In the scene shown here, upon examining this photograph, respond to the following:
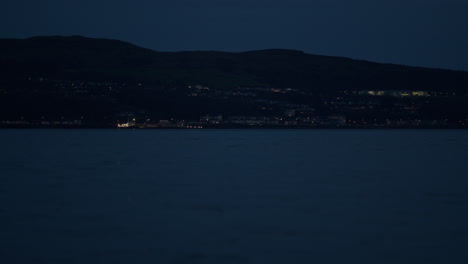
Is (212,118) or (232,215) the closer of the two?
(232,215)

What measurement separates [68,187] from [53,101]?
150891 mm

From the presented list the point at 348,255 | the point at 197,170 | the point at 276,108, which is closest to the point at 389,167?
the point at 197,170

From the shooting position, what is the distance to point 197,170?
4034 cm

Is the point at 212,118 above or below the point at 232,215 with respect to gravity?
below

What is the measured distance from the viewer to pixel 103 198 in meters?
26.5

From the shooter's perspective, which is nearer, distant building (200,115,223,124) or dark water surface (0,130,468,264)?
dark water surface (0,130,468,264)

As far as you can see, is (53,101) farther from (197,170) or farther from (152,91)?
(197,170)

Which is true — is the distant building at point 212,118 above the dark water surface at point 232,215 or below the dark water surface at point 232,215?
below

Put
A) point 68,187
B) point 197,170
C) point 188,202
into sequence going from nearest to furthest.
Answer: point 188,202 → point 68,187 → point 197,170

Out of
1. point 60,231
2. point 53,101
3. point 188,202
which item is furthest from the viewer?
point 53,101

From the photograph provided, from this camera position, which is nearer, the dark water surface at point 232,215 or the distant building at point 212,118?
the dark water surface at point 232,215

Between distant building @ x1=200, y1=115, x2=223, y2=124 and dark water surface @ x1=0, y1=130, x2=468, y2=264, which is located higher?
dark water surface @ x1=0, y1=130, x2=468, y2=264

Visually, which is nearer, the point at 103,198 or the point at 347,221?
the point at 347,221

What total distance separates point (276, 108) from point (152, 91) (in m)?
38.9
